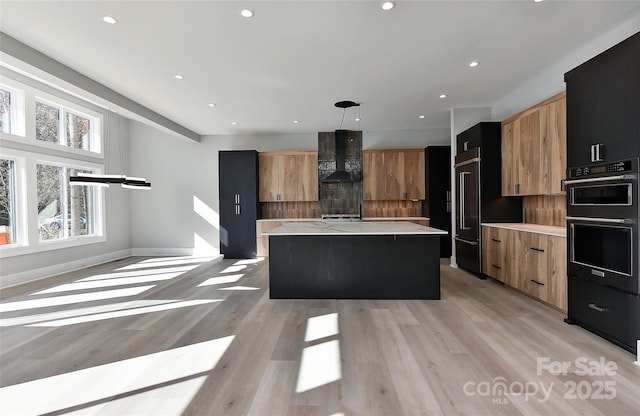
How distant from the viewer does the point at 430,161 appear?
262 inches

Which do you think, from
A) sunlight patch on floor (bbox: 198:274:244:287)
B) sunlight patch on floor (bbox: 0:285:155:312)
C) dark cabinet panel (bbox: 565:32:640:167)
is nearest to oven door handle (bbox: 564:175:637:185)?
dark cabinet panel (bbox: 565:32:640:167)

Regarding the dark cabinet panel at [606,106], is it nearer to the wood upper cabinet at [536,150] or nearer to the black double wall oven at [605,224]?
the black double wall oven at [605,224]

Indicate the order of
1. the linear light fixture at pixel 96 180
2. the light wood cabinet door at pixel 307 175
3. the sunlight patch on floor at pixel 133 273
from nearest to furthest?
the linear light fixture at pixel 96 180 < the sunlight patch on floor at pixel 133 273 < the light wood cabinet door at pixel 307 175

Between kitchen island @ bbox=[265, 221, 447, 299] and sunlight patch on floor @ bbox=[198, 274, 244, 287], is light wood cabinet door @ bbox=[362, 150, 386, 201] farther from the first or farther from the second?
sunlight patch on floor @ bbox=[198, 274, 244, 287]

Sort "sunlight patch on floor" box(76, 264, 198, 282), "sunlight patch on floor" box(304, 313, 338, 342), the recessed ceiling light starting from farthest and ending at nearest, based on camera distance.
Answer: "sunlight patch on floor" box(76, 264, 198, 282) < "sunlight patch on floor" box(304, 313, 338, 342) < the recessed ceiling light

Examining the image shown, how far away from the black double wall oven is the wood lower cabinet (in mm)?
344

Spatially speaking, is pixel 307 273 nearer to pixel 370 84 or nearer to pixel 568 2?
pixel 370 84

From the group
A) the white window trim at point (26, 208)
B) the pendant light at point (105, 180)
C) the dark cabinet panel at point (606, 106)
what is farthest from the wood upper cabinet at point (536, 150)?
the white window trim at point (26, 208)

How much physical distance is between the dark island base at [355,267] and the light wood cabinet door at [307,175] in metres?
3.31

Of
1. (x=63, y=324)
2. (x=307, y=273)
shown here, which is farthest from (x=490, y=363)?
(x=63, y=324)

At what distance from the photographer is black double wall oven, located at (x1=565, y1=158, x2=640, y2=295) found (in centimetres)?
236

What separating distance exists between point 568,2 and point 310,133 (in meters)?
5.40

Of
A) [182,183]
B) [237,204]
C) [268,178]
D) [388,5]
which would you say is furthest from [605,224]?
[182,183]

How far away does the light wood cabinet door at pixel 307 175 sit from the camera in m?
7.14
